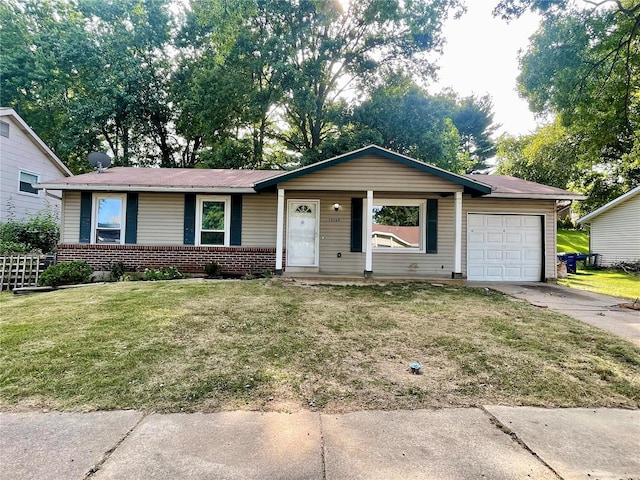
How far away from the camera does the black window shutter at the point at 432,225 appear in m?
10.6

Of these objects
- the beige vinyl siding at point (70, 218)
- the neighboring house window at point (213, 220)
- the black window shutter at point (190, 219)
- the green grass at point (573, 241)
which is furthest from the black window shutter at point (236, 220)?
the green grass at point (573, 241)

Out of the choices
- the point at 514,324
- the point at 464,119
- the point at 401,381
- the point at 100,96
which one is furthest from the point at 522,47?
the point at 464,119

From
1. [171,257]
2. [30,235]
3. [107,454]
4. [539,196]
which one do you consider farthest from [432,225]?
[30,235]

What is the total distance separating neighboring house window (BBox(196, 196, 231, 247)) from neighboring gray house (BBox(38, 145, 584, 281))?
31mm

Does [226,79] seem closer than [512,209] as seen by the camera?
No

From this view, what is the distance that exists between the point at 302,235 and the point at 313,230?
38 cm

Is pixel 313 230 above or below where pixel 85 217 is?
below

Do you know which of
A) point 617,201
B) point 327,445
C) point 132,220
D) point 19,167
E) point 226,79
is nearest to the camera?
point 327,445

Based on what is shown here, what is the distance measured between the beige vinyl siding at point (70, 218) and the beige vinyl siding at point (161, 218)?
1.83 meters

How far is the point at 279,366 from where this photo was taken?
3820 mm

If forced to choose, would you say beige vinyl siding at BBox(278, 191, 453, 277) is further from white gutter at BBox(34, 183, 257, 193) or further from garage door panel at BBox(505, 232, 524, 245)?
white gutter at BBox(34, 183, 257, 193)

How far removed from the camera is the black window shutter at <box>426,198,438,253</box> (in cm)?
1060

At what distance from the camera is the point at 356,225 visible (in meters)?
10.6

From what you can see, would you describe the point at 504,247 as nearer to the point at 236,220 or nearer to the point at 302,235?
the point at 302,235
